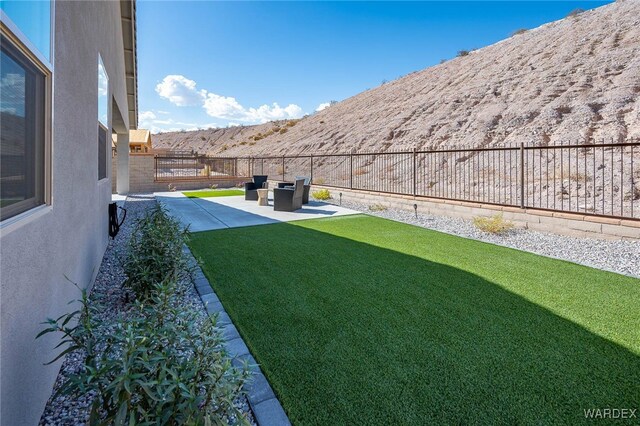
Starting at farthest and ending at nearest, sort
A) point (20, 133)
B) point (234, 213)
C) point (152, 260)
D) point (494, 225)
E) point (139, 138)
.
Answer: point (139, 138)
point (234, 213)
point (494, 225)
point (152, 260)
point (20, 133)

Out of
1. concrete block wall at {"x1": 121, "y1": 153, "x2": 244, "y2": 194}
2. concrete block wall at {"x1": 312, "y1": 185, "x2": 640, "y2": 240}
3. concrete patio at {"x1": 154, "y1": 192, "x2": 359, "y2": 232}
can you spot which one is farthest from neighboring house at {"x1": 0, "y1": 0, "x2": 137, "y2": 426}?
concrete block wall at {"x1": 121, "y1": 153, "x2": 244, "y2": 194}

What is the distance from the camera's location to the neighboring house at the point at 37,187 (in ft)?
4.98

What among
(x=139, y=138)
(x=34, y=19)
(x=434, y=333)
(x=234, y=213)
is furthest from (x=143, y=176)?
(x=434, y=333)

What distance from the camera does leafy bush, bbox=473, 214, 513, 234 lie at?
259 inches

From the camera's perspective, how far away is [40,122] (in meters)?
2.06

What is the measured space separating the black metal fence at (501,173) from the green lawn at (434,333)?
131 inches

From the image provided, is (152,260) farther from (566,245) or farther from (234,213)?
(566,245)

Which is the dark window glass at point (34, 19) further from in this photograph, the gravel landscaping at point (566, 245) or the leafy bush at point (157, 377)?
the gravel landscaping at point (566, 245)

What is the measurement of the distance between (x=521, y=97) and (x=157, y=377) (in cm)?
2080

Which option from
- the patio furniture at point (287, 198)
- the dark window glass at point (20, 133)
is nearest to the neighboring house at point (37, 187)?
the dark window glass at point (20, 133)

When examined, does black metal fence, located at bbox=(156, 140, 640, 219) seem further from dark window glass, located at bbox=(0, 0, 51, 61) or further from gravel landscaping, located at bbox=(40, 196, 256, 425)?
dark window glass, located at bbox=(0, 0, 51, 61)

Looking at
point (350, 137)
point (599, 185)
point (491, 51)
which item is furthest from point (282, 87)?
point (599, 185)

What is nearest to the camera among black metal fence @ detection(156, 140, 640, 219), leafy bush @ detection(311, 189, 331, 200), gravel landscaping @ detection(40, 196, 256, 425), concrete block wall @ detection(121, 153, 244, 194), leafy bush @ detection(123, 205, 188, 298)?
gravel landscaping @ detection(40, 196, 256, 425)

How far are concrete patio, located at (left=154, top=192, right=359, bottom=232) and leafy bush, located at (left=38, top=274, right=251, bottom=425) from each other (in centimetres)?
575
